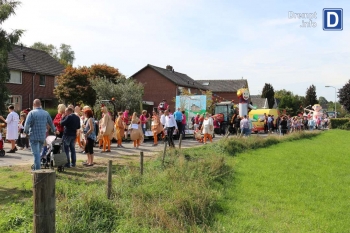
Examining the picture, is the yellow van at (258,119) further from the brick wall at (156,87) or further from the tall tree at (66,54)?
the tall tree at (66,54)

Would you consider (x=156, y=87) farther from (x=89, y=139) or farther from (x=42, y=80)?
(x=89, y=139)

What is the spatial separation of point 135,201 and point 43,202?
308 centimetres

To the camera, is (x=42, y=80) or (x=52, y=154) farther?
(x=42, y=80)

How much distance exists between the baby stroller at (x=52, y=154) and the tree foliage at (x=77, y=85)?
27843 millimetres

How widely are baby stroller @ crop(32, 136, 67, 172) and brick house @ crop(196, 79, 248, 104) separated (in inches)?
2429

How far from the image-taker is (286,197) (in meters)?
8.63

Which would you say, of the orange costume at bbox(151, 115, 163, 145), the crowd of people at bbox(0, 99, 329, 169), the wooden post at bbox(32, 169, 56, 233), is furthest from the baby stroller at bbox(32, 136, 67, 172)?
the orange costume at bbox(151, 115, 163, 145)

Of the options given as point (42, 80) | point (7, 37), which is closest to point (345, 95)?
point (42, 80)

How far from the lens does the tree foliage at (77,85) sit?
40.1 meters

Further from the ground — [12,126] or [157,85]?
[157,85]

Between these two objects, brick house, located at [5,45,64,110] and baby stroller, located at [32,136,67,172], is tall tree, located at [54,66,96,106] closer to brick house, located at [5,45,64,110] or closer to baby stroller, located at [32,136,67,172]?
brick house, located at [5,45,64,110]

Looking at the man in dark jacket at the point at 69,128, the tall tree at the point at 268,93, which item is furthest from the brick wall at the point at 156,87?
the man in dark jacket at the point at 69,128

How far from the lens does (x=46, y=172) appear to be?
3758 mm

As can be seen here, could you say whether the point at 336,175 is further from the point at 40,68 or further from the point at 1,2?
the point at 40,68
